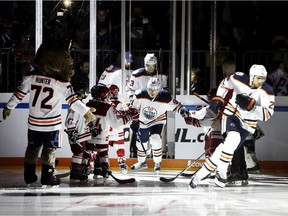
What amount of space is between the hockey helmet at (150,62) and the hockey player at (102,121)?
4.44ft

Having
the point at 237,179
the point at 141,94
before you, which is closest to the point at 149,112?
the point at 141,94

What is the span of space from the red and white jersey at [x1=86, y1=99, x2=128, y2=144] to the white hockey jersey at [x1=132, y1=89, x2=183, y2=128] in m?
0.79

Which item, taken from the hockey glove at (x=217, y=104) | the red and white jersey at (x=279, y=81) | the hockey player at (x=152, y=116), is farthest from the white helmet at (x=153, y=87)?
the red and white jersey at (x=279, y=81)

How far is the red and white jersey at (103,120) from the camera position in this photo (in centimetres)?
950

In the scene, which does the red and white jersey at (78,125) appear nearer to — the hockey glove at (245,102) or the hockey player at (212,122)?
the hockey player at (212,122)

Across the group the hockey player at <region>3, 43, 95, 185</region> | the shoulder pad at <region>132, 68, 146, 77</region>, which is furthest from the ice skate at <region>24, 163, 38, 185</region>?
the shoulder pad at <region>132, 68, 146, 77</region>

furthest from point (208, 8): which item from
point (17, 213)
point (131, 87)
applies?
point (17, 213)

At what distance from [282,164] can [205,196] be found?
2.90m

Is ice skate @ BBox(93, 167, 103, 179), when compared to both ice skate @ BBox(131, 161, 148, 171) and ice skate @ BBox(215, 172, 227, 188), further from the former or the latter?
ice skate @ BBox(215, 172, 227, 188)

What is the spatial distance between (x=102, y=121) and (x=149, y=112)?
889mm

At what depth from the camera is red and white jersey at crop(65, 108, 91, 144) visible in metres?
9.41

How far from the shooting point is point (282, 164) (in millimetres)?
10977

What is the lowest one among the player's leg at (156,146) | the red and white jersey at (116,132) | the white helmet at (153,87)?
the player's leg at (156,146)

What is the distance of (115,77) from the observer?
431 inches
